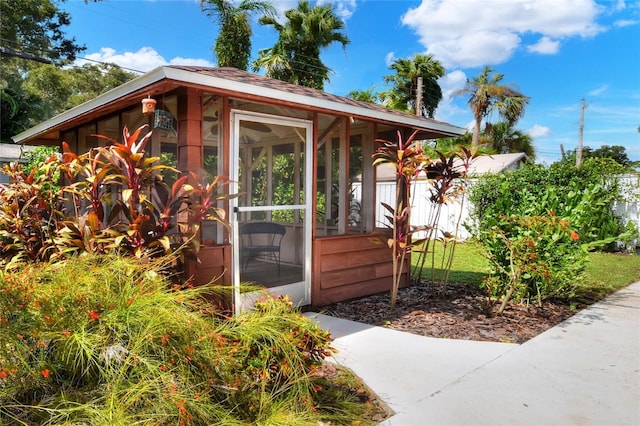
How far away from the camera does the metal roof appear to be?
3564 mm

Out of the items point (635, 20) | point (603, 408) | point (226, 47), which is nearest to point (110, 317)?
point (603, 408)

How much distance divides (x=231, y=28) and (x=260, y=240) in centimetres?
1232

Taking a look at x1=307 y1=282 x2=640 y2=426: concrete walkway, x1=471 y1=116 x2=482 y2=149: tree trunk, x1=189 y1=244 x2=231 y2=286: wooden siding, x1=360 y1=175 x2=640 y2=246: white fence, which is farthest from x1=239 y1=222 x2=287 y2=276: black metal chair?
x1=471 y1=116 x2=482 y2=149: tree trunk

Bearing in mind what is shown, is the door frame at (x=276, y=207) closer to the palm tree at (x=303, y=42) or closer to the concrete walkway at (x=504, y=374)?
the concrete walkway at (x=504, y=374)

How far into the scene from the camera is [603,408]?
2742 mm

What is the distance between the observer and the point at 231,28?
15.1 m

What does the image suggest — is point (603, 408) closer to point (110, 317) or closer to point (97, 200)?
point (110, 317)

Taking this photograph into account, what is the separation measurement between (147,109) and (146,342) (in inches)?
91.4

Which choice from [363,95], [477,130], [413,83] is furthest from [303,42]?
[477,130]

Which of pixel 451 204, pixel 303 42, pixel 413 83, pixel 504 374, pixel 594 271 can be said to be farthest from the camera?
pixel 413 83

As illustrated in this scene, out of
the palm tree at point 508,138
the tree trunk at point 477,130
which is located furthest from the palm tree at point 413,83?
the palm tree at point 508,138

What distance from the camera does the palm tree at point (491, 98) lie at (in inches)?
889

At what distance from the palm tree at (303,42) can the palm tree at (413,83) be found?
139 inches

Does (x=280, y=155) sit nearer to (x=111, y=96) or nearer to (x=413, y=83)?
(x=111, y=96)
